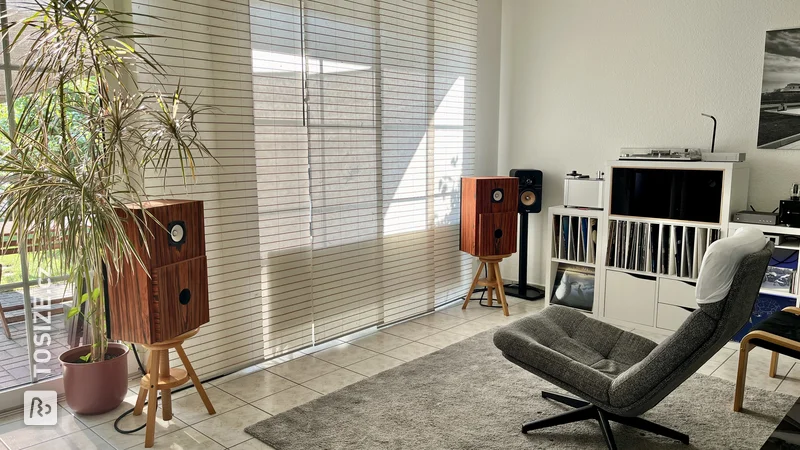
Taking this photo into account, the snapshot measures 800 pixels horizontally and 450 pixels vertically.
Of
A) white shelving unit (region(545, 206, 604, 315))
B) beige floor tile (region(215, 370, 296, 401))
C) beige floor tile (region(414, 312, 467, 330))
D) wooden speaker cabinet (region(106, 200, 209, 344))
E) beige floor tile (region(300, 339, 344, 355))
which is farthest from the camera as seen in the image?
white shelving unit (region(545, 206, 604, 315))

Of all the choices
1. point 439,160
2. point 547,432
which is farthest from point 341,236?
point 547,432

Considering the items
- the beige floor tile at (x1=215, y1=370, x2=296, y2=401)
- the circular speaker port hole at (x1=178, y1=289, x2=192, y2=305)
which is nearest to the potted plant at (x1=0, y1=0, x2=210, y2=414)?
the circular speaker port hole at (x1=178, y1=289, x2=192, y2=305)

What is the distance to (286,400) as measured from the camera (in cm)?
323

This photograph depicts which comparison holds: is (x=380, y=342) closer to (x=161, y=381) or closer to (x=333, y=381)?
(x=333, y=381)

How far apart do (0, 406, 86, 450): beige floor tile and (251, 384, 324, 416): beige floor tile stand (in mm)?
880

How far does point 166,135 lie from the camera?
2836 mm

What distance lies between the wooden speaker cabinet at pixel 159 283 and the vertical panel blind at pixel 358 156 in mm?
884

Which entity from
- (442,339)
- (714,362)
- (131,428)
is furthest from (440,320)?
(131,428)

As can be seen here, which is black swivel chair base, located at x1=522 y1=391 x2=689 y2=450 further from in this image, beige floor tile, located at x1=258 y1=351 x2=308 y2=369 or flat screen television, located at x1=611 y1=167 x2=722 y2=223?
flat screen television, located at x1=611 y1=167 x2=722 y2=223

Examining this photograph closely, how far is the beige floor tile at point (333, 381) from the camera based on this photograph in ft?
11.1

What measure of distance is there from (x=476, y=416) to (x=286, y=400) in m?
1.04

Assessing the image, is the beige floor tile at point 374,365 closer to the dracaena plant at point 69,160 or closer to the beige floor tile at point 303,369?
the beige floor tile at point 303,369

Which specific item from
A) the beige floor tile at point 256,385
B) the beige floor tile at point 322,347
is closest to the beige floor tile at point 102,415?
the beige floor tile at point 256,385

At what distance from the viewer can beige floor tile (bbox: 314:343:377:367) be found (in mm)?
3816
